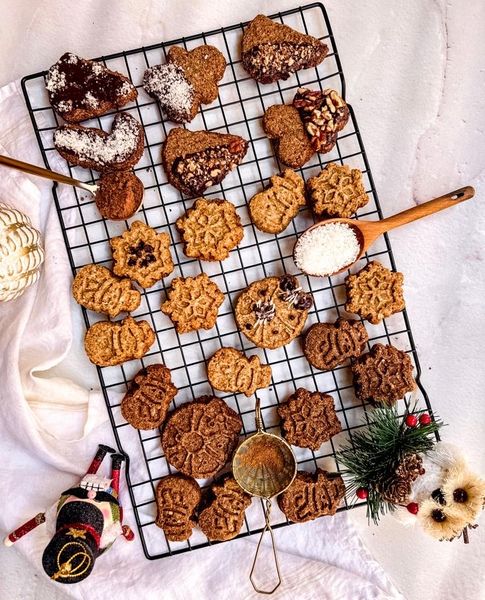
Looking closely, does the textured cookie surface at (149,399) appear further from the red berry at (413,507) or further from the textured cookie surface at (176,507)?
the red berry at (413,507)

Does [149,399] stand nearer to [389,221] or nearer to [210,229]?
[210,229]

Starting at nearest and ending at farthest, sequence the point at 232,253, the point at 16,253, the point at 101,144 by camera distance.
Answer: the point at 16,253, the point at 101,144, the point at 232,253

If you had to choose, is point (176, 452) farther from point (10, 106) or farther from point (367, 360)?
point (10, 106)

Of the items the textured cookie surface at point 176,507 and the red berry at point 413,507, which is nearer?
the red berry at point 413,507

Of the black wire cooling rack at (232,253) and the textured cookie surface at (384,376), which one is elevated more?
the black wire cooling rack at (232,253)

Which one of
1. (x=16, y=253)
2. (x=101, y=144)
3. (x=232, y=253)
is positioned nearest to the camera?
(x=16, y=253)

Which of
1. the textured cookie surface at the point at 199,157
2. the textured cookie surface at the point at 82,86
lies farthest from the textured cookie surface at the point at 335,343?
the textured cookie surface at the point at 82,86

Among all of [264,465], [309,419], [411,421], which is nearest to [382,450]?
[411,421]
